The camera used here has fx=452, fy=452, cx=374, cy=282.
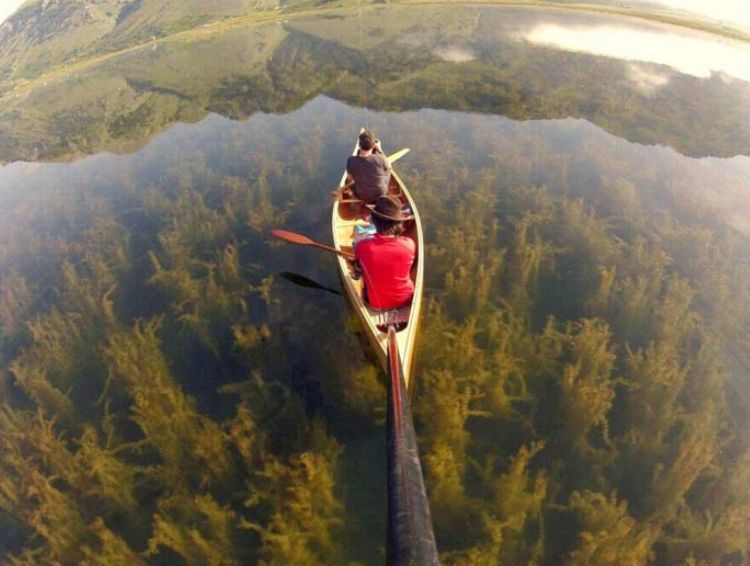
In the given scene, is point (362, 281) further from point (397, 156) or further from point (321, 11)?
point (321, 11)

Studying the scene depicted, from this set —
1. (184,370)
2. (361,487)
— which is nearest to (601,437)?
(361,487)

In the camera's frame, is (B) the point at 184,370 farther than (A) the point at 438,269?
No

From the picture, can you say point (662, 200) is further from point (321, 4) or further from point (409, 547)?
point (321, 4)

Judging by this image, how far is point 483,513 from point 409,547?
3.51 meters

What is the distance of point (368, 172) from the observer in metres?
11.5

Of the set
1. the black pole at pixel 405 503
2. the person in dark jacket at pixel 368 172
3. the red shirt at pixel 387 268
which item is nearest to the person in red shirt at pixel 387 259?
the red shirt at pixel 387 268

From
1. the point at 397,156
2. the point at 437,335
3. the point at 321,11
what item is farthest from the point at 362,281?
the point at 321,11

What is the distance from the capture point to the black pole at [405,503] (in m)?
3.71

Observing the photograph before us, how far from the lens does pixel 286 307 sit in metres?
10.8

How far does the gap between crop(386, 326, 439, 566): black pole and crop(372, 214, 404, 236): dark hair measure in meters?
3.20

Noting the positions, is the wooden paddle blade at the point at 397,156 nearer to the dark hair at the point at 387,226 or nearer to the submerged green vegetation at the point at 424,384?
the submerged green vegetation at the point at 424,384

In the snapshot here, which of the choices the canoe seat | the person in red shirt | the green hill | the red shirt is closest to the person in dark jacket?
the person in red shirt

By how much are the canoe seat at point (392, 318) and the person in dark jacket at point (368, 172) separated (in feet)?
13.6

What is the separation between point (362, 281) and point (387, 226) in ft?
6.45
